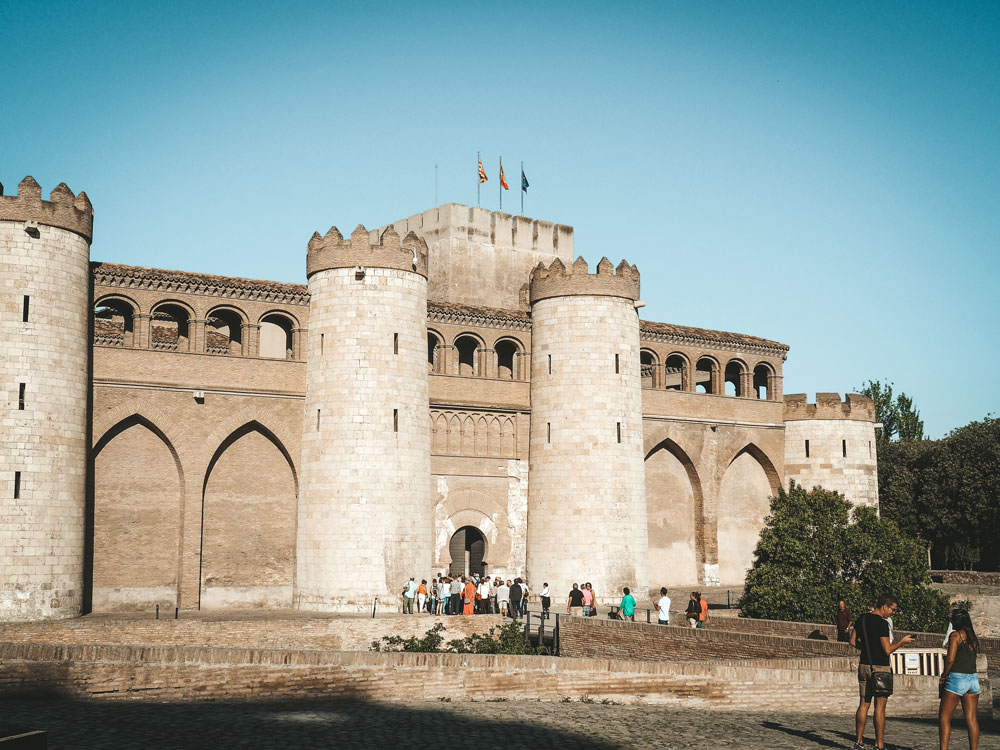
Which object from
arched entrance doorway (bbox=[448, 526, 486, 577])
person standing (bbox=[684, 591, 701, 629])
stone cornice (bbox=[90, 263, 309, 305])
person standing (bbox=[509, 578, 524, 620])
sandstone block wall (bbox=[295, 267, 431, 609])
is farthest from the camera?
arched entrance doorway (bbox=[448, 526, 486, 577])

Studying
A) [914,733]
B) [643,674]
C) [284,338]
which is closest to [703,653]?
[643,674]

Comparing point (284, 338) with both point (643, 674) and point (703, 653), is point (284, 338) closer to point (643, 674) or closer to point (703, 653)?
point (703, 653)

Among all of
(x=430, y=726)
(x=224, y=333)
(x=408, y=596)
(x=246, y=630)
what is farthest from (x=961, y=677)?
(x=224, y=333)

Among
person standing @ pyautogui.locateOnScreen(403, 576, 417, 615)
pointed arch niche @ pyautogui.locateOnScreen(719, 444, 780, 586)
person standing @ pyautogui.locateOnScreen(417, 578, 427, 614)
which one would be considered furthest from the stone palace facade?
pointed arch niche @ pyautogui.locateOnScreen(719, 444, 780, 586)

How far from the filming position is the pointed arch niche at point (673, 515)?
31406 mm

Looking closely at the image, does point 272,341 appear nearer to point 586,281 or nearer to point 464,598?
point 586,281

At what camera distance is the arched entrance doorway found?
28.2m

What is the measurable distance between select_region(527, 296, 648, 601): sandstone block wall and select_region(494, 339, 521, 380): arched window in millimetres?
1436

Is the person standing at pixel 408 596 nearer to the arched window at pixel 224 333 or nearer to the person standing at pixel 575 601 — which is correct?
the person standing at pixel 575 601

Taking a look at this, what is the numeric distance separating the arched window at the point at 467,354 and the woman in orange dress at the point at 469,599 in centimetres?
724

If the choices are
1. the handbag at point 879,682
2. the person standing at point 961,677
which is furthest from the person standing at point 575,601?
the person standing at point 961,677

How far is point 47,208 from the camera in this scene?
909 inches

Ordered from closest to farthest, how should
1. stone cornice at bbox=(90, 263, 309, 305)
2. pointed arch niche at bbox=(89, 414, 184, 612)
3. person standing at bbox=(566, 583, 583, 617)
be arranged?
1. person standing at bbox=(566, 583, 583, 617)
2. pointed arch niche at bbox=(89, 414, 184, 612)
3. stone cornice at bbox=(90, 263, 309, 305)

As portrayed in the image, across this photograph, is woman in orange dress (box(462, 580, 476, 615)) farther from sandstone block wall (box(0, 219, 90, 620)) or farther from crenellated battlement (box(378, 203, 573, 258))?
crenellated battlement (box(378, 203, 573, 258))
